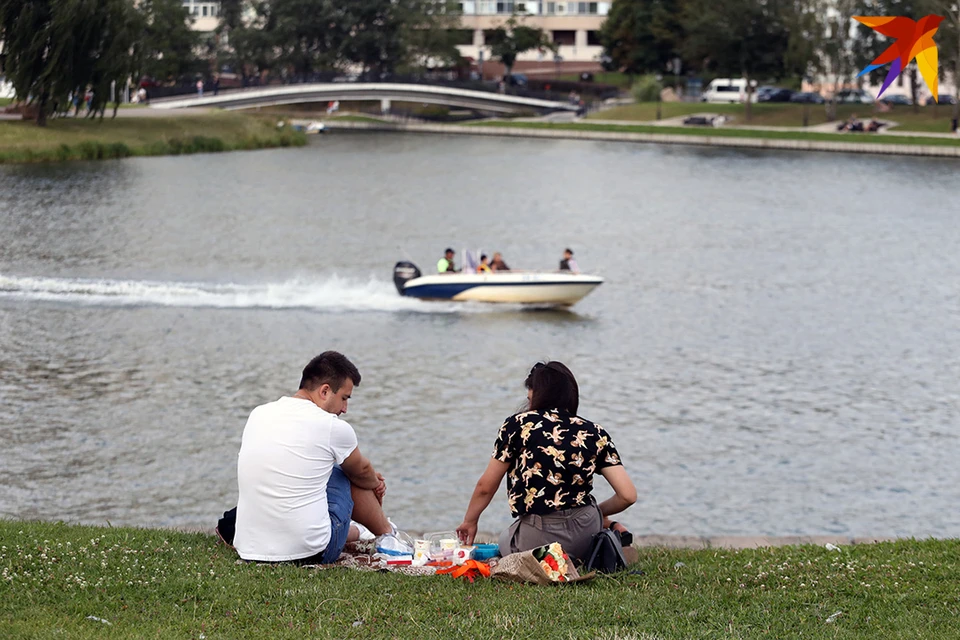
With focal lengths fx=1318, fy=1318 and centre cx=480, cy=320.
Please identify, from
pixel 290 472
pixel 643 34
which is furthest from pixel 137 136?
pixel 290 472

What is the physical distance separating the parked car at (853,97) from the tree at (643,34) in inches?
660

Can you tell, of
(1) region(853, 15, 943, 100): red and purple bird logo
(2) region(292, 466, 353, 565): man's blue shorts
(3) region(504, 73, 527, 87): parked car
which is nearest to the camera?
(1) region(853, 15, 943, 100): red and purple bird logo

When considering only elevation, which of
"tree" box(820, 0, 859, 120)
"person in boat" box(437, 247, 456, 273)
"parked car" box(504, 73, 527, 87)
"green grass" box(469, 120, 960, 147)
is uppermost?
"tree" box(820, 0, 859, 120)

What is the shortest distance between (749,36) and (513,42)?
38.1 m

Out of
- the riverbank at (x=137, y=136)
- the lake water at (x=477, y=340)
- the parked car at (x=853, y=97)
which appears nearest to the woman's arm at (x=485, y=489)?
the lake water at (x=477, y=340)

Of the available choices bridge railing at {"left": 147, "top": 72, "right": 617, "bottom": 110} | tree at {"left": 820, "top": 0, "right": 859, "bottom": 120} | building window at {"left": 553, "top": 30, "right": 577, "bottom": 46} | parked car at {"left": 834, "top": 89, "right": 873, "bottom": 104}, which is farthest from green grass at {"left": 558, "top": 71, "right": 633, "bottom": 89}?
tree at {"left": 820, "top": 0, "right": 859, "bottom": 120}

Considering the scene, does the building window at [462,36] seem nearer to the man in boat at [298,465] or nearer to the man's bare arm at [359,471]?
the man's bare arm at [359,471]

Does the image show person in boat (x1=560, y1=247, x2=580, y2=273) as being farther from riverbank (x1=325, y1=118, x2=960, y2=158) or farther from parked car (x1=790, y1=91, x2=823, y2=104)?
parked car (x1=790, y1=91, x2=823, y2=104)

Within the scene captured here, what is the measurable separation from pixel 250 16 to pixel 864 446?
120m

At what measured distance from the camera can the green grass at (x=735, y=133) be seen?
277 feet

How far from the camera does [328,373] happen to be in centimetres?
948

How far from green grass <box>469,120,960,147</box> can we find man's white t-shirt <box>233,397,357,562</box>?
77900 millimetres

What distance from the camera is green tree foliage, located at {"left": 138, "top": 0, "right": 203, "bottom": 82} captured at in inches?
4577

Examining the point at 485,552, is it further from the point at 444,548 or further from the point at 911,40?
the point at 911,40
